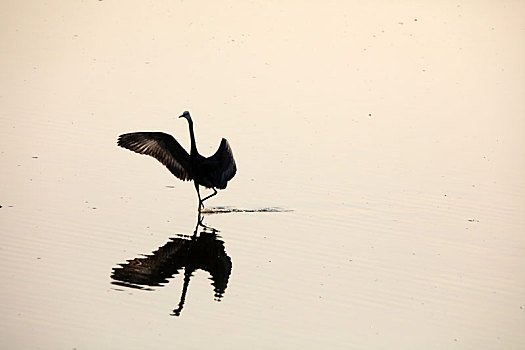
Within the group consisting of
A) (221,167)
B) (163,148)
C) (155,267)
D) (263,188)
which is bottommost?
(155,267)

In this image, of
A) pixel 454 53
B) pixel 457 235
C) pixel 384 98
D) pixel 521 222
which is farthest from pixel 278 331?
pixel 454 53

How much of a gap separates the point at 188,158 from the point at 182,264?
8.40 feet

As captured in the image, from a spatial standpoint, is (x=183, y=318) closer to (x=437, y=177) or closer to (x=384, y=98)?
(x=437, y=177)

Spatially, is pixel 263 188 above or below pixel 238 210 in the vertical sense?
above

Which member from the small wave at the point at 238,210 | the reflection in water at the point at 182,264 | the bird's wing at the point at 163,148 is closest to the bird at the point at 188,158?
the bird's wing at the point at 163,148

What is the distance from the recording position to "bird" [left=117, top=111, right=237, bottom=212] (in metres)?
12.6

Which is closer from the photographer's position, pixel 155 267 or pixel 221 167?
pixel 155 267

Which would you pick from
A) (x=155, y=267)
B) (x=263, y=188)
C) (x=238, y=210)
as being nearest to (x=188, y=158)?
(x=238, y=210)

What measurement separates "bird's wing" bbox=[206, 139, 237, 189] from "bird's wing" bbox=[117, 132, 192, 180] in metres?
0.37

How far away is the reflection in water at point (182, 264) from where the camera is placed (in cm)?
980

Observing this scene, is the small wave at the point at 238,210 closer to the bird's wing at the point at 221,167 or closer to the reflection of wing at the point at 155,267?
the bird's wing at the point at 221,167

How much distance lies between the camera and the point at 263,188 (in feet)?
44.4

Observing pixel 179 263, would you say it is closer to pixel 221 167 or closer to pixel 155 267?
pixel 155 267

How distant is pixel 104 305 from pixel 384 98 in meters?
11.4
